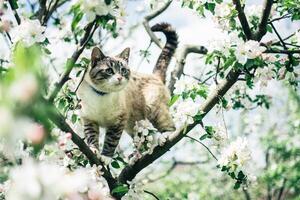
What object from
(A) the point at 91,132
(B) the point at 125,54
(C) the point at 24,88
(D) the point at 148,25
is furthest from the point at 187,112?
(C) the point at 24,88

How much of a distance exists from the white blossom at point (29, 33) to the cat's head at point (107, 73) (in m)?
1.53

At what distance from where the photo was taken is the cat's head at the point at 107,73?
4414 millimetres

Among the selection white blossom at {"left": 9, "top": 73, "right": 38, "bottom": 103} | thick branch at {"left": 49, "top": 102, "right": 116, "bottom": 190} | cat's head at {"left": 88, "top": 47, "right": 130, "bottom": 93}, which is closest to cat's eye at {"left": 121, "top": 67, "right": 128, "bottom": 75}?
cat's head at {"left": 88, "top": 47, "right": 130, "bottom": 93}

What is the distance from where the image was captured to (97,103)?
14.7 feet

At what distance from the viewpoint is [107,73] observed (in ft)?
14.6

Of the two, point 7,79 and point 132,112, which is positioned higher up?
point 7,79

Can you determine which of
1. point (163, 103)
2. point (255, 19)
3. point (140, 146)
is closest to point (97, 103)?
point (163, 103)

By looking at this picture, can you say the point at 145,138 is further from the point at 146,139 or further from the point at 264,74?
the point at 264,74

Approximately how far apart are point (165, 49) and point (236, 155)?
2021 millimetres

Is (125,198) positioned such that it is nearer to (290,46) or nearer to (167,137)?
(167,137)

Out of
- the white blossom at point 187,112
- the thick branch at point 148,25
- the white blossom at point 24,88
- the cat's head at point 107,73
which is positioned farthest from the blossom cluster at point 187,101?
the white blossom at point 24,88

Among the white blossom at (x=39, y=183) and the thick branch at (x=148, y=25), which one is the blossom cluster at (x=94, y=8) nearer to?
the white blossom at (x=39, y=183)

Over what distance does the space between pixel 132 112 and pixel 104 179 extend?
51.9 inches

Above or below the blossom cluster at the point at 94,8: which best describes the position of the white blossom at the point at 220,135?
below
